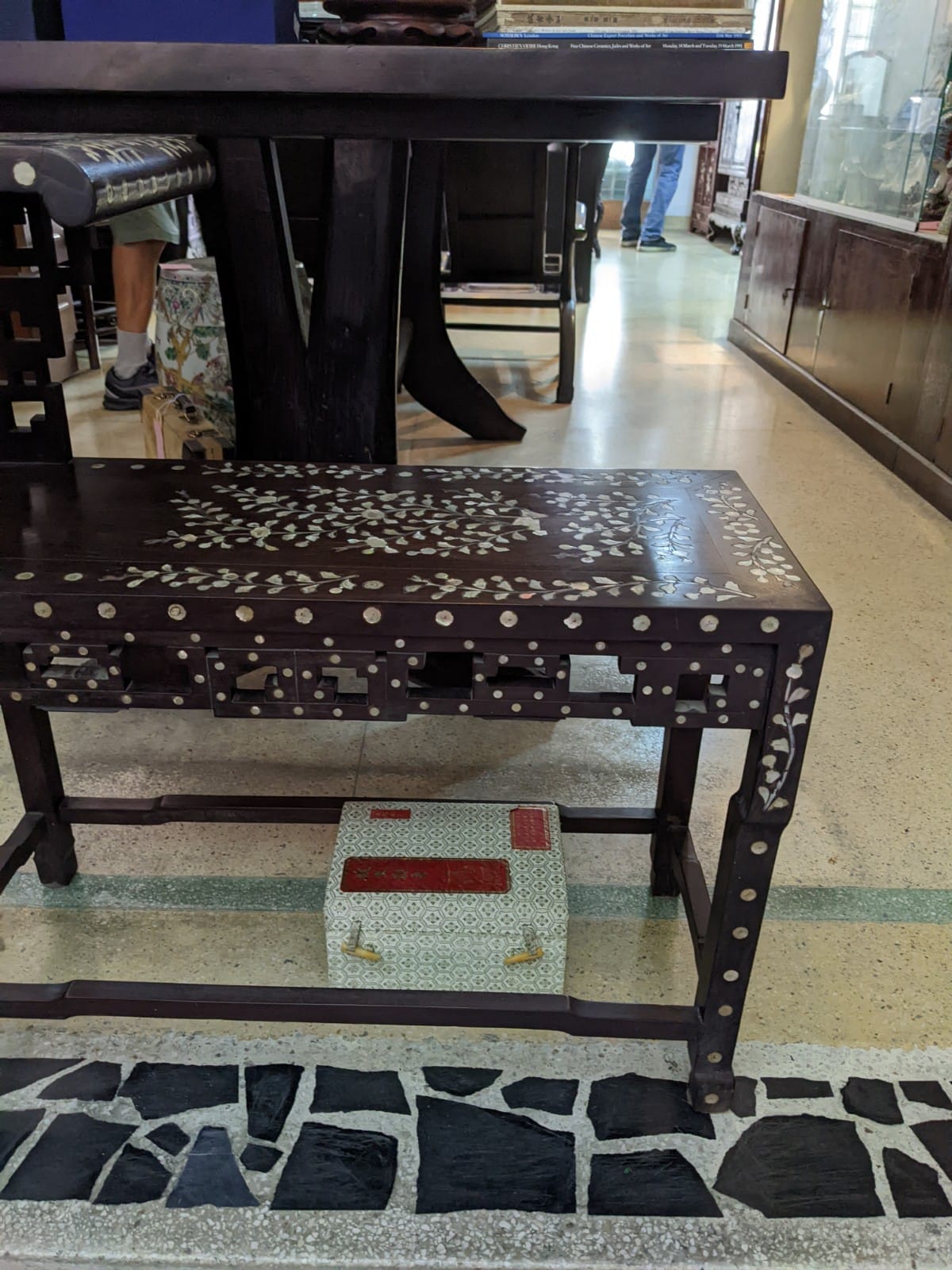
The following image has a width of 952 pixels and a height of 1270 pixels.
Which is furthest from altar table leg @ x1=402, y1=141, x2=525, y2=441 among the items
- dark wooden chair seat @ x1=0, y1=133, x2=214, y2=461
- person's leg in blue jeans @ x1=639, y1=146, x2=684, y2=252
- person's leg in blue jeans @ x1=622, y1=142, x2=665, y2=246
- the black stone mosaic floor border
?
person's leg in blue jeans @ x1=639, y1=146, x2=684, y2=252

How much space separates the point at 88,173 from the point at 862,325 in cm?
291

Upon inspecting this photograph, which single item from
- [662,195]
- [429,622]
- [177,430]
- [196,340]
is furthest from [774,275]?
[662,195]

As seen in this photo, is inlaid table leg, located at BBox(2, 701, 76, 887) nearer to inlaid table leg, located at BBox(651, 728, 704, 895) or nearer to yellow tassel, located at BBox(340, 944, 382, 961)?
yellow tassel, located at BBox(340, 944, 382, 961)

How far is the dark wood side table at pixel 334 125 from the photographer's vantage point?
1.09 metres

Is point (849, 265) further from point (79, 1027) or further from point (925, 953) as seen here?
point (79, 1027)

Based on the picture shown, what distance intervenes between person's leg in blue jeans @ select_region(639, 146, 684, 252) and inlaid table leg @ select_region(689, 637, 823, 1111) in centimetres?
756

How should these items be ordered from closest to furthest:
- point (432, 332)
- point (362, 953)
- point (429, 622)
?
point (429, 622), point (362, 953), point (432, 332)

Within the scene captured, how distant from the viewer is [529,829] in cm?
116

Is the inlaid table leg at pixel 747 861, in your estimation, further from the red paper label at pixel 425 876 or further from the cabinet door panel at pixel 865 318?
the cabinet door panel at pixel 865 318

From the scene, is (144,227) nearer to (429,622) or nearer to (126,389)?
(126,389)

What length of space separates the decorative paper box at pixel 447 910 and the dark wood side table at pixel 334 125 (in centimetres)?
63

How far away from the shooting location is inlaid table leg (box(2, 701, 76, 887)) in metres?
1.22

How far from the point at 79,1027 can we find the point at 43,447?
0.64 metres

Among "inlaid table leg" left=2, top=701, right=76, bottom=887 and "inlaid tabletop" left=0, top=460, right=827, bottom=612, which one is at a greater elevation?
"inlaid tabletop" left=0, top=460, right=827, bottom=612
